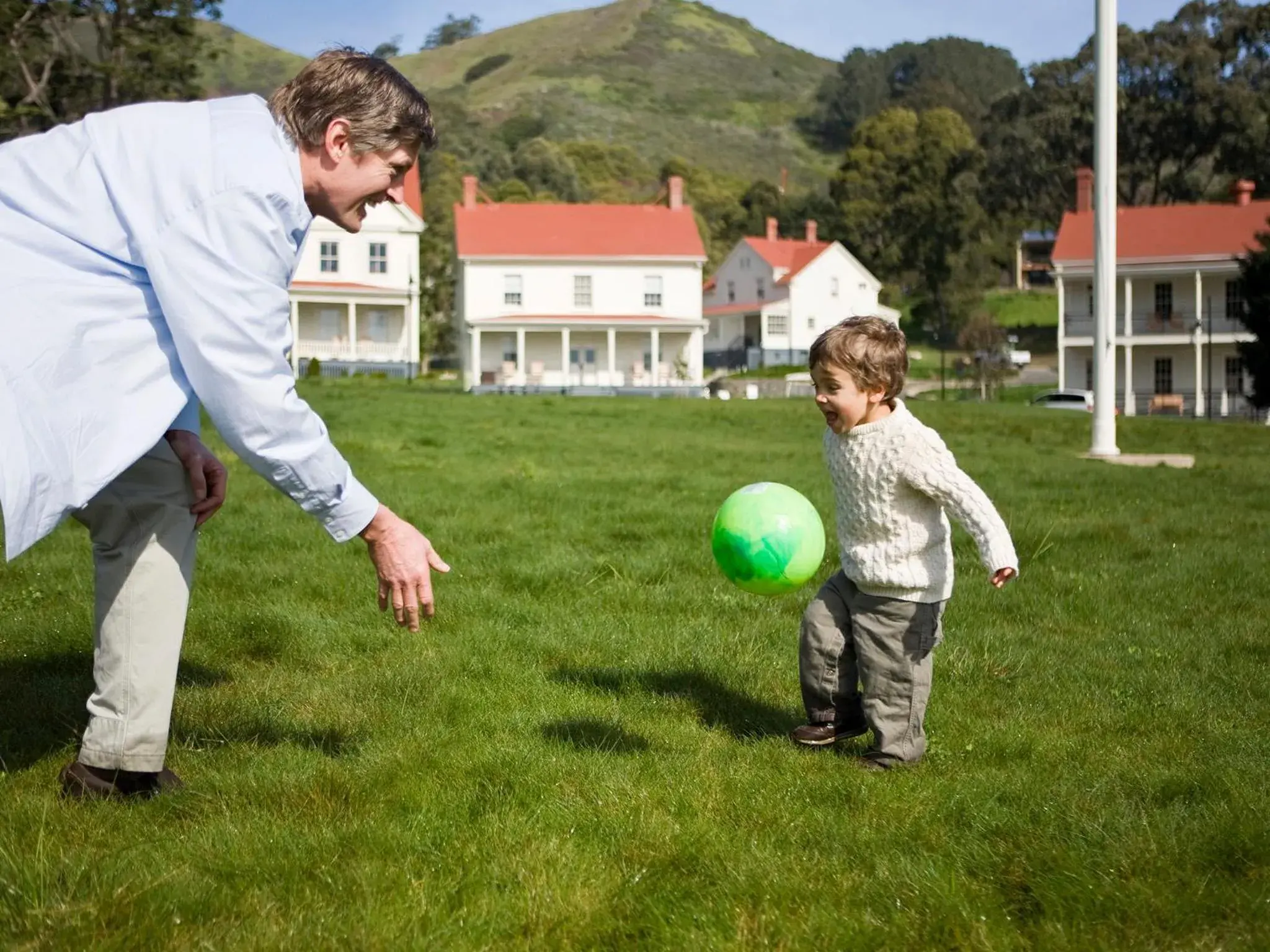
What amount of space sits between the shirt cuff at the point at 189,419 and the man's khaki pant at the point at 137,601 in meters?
0.09

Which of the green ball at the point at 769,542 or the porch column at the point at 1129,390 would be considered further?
the porch column at the point at 1129,390

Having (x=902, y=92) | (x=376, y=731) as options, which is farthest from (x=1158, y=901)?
(x=902, y=92)

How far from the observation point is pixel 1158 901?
11.0 feet

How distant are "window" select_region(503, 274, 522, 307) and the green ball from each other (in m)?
51.9

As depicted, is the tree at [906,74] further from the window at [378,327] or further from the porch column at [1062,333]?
the window at [378,327]

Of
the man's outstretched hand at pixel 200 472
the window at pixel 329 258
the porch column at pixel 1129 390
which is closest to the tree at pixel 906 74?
the porch column at pixel 1129 390

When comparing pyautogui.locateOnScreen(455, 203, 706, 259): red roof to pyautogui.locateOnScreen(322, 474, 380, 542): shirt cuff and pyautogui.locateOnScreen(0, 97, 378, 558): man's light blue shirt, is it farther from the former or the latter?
pyautogui.locateOnScreen(322, 474, 380, 542): shirt cuff

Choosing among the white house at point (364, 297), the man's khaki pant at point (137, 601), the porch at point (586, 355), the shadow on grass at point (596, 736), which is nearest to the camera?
the man's khaki pant at point (137, 601)

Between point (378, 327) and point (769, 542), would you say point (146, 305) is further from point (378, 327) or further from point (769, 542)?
point (378, 327)

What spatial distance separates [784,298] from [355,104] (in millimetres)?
63925

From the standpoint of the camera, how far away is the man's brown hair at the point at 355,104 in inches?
141

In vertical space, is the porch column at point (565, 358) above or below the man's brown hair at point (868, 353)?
above

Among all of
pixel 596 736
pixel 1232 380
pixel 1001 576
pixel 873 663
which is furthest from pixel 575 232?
pixel 1001 576

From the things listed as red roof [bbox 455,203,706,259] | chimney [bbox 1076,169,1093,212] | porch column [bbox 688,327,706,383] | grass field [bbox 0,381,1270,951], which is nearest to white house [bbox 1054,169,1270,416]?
chimney [bbox 1076,169,1093,212]
